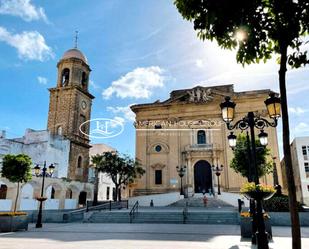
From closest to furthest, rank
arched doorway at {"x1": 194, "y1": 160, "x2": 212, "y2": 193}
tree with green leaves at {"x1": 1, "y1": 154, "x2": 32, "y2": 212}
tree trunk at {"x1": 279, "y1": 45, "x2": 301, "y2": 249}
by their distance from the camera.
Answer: tree trunk at {"x1": 279, "y1": 45, "x2": 301, "y2": 249} → tree with green leaves at {"x1": 1, "y1": 154, "x2": 32, "y2": 212} → arched doorway at {"x1": 194, "y1": 160, "x2": 212, "y2": 193}

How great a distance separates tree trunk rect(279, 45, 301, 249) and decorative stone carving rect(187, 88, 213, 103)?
28.0 metres

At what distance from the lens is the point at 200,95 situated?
3212cm

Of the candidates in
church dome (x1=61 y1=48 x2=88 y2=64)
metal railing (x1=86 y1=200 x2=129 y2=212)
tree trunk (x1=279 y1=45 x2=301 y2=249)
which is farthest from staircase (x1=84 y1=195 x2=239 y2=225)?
church dome (x1=61 y1=48 x2=88 y2=64)

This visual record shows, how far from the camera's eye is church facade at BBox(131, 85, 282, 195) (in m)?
29.9

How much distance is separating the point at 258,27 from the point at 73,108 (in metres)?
28.3

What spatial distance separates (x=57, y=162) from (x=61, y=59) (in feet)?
40.1

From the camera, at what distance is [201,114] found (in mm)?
31609

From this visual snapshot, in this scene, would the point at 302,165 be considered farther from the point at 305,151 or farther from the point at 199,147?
the point at 199,147

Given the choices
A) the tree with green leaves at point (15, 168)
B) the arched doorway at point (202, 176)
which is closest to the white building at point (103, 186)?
the arched doorway at point (202, 176)

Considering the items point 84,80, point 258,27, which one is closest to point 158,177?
point 84,80

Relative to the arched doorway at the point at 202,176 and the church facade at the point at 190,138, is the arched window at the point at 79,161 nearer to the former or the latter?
the church facade at the point at 190,138

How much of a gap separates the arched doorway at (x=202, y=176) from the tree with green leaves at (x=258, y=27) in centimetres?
2688

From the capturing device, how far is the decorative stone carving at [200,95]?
3175cm

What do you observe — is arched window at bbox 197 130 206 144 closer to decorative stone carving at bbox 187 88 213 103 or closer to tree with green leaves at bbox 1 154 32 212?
decorative stone carving at bbox 187 88 213 103
